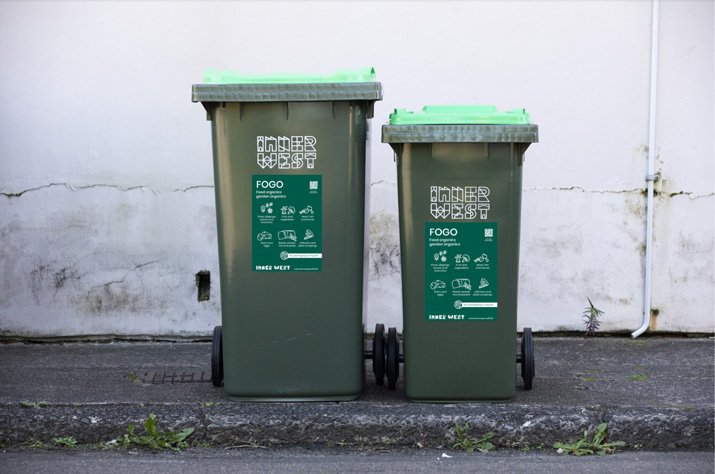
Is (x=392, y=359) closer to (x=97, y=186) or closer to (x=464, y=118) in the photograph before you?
(x=464, y=118)

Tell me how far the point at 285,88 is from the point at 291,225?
664 millimetres

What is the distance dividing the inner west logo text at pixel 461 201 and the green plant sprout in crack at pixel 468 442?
102 cm

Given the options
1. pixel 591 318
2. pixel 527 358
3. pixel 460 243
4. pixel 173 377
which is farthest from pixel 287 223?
pixel 591 318

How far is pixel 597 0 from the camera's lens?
5.57 meters

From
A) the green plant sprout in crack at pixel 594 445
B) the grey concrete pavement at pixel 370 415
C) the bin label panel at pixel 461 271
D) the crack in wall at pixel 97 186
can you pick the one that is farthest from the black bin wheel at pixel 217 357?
the green plant sprout in crack at pixel 594 445

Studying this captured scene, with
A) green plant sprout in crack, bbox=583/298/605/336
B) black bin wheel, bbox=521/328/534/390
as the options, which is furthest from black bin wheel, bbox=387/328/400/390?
green plant sprout in crack, bbox=583/298/605/336

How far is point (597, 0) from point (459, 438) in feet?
10.7

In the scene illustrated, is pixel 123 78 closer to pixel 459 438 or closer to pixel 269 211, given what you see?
pixel 269 211

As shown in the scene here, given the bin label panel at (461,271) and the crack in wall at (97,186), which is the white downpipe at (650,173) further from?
the crack in wall at (97,186)

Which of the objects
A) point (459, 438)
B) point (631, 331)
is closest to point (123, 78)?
point (459, 438)

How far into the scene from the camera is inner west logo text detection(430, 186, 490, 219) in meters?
3.99

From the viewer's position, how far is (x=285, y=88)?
3.95 meters

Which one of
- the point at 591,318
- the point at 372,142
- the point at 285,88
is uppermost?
the point at 285,88

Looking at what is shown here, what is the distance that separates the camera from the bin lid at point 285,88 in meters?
3.92
